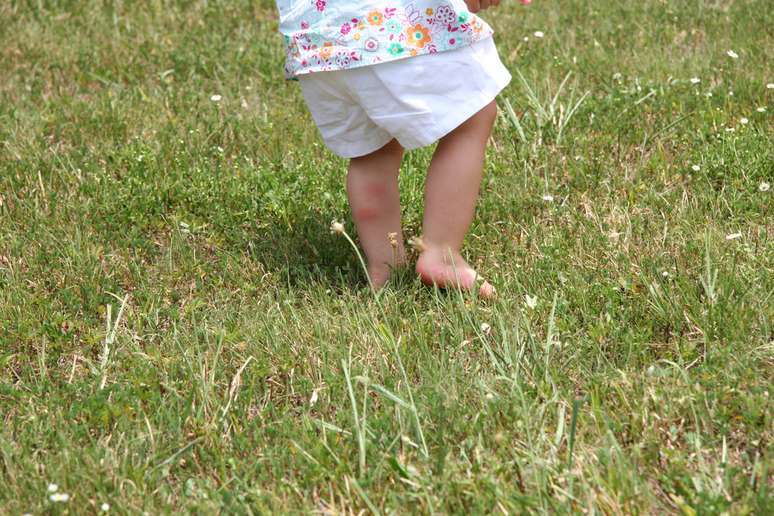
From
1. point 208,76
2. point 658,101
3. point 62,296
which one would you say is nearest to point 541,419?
point 62,296

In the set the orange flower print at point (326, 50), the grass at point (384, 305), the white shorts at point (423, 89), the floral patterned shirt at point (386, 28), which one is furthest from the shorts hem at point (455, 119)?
the grass at point (384, 305)

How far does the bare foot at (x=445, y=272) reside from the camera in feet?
9.58

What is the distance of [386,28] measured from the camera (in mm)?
2711

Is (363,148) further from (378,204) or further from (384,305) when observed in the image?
(384,305)

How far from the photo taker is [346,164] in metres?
3.88

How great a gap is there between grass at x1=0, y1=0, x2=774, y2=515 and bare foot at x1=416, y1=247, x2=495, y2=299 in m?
0.04

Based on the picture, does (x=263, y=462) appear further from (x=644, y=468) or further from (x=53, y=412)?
(x=644, y=468)

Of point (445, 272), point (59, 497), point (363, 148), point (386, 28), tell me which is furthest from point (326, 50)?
Answer: point (59, 497)

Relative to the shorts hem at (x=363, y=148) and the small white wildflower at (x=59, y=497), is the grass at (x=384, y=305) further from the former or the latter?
the shorts hem at (x=363, y=148)

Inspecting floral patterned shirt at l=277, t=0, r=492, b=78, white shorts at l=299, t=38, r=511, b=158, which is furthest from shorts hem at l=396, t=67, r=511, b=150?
floral patterned shirt at l=277, t=0, r=492, b=78

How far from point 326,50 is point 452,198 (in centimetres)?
53

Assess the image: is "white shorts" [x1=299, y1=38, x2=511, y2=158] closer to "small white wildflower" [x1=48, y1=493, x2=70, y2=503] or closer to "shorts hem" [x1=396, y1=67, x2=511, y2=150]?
"shorts hem" [x1=396, y1=67, x2=511, y2=150]

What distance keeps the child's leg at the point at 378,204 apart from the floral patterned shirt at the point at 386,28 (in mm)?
416

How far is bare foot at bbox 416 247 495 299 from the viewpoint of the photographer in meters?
2.92
